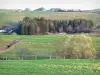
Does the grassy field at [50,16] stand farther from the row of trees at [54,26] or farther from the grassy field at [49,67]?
the grassy field at [49,67]

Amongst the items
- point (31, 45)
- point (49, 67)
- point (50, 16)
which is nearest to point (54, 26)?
point (50, 16)

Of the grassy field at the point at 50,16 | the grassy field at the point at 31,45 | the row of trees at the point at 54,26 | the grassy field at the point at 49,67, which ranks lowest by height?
the grassy field at the point at 49,67

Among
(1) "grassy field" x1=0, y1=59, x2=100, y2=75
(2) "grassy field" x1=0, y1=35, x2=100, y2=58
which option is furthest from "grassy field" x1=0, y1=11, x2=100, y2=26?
(1) "grassy field" x1=0, y1=59, x2=100, y2=75

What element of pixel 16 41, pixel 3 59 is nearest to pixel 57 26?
pixel 16 41

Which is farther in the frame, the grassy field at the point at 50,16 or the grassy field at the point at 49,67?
the grassy field at the point at 50,16

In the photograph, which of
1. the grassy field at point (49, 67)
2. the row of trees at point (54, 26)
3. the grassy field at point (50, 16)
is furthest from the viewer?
the row of trees at point (54, 26)

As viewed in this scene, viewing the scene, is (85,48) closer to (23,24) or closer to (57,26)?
(57,26)

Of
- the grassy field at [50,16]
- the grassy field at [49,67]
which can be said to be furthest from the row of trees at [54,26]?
the grassy field at [49,67]

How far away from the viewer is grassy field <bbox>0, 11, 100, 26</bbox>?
20.6ft

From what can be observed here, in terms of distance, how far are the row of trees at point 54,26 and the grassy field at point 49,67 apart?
850 mm

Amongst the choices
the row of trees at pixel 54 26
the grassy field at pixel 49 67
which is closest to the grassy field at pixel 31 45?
the row of trees at pixel 54 26

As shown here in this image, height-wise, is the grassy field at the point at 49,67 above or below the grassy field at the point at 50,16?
below

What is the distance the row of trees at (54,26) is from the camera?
655 centimetres

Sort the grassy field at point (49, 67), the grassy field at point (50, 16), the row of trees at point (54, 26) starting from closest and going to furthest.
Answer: the grassy field at point (49, 67)
the grassy field at point (50, 16)
the row of trees at point (54, 26)
